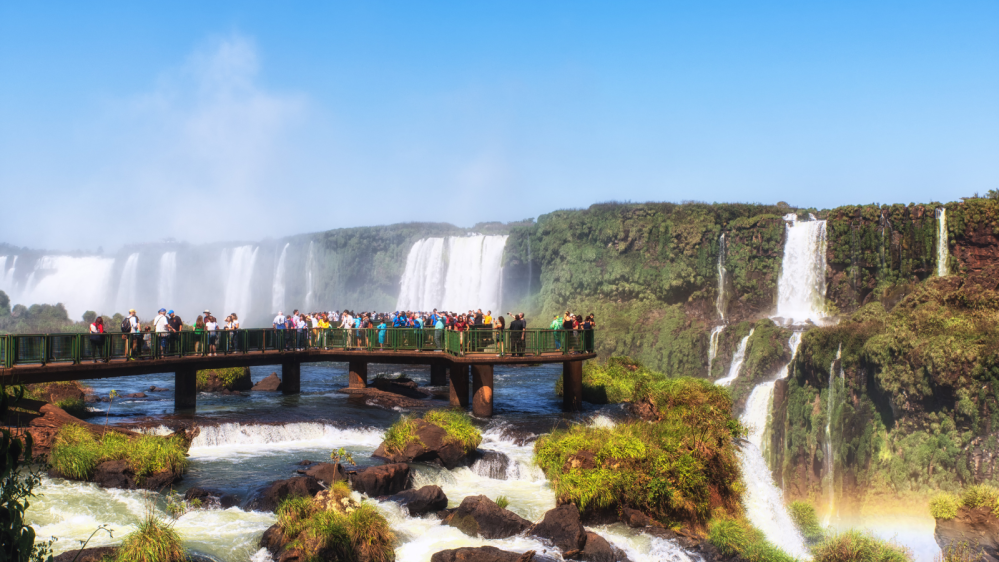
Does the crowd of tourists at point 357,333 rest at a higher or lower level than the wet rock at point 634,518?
higher

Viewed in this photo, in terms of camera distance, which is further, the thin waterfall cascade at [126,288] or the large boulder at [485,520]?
the thin waterfall cascade at [126,288]

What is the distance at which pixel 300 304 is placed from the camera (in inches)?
3155

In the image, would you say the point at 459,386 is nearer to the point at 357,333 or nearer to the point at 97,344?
the point at 357,333

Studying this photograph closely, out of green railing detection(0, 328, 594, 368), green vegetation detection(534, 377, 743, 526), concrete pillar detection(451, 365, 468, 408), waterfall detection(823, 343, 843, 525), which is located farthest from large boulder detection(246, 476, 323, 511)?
waterfall detection(823, 343, 843, 525)

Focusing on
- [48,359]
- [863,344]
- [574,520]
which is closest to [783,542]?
→ [574,520]

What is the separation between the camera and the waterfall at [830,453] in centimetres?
3469

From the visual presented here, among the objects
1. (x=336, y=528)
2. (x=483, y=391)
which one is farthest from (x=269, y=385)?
(x=336, y=528)

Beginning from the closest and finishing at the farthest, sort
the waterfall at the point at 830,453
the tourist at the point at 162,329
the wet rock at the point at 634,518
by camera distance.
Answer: the wet rock at the point at 634,518, the tourist at the point at 162,329, the waterfall at the point at 830,453

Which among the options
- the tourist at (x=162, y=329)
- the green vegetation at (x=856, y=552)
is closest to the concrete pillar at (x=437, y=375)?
the tourist at (x=162, y=329)

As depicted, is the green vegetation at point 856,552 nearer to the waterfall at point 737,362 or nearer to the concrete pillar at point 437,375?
the concrete pillar at point 437,375

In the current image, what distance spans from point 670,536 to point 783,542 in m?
4.44

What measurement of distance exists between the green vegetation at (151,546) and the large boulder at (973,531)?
17517 millimetres

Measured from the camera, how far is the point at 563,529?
13.0 meters

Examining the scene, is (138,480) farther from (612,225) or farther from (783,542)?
(612,225)
